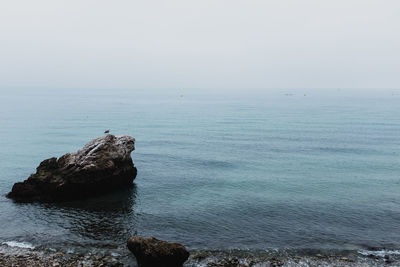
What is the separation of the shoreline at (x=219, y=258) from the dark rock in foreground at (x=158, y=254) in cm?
108

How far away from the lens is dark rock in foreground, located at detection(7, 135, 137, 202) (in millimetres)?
43688

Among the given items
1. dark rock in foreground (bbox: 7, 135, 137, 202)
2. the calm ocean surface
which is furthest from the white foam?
dark rock in foreground (bbox: 7, 135, 137, 202)

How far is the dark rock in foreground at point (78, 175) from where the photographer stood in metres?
43.7

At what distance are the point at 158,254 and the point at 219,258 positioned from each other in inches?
226

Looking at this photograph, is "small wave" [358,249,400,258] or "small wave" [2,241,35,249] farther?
"small wave" [2,241,35,249]

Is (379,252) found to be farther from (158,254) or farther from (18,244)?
(18,244)

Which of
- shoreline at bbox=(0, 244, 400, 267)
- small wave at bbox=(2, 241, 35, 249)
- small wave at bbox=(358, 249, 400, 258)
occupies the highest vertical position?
small wave at bbox=(358, 249, 400, 258)

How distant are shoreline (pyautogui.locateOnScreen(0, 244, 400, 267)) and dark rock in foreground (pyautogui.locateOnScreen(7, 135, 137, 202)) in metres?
13.2

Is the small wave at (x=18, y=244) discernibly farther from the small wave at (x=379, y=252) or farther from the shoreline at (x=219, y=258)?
the small wave at (x=379, y=252)

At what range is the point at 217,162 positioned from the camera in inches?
2559

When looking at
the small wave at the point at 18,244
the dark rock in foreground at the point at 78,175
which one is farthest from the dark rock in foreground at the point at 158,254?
the dark rock in foreground at the point at 78,175

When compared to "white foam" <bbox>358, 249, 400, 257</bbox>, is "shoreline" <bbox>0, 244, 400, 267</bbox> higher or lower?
lower

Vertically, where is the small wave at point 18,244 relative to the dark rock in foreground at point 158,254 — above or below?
below

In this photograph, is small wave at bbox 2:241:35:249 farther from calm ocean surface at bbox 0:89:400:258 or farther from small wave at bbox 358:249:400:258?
small wave at bbox 358:249:400:258
